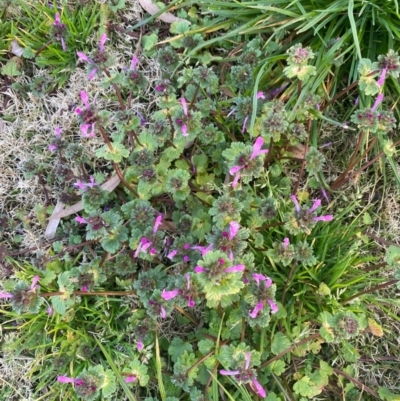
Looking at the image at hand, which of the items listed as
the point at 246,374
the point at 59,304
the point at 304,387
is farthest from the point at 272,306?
the point at 59,304

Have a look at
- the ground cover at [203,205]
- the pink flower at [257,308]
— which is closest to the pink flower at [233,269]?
the ground cover at [203,205]

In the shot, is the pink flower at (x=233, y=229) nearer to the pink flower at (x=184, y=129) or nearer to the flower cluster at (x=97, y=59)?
the pink flower at (x=184, y=129)

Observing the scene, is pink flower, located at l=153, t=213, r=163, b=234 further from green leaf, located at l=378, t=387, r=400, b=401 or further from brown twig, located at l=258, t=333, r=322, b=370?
green leaf, located at l=378, t=387, r=400, b=401

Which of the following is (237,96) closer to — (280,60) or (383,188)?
(280,60)

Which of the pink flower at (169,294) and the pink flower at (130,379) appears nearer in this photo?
the pink flower at (169,294)

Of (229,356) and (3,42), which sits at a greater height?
(3,42)

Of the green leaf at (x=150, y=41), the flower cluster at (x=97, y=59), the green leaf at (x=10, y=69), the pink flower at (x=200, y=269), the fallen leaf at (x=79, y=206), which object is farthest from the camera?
the green leaf at (x=10, y=69)

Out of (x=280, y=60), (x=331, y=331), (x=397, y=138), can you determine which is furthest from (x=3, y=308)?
(x=397, y=138)
